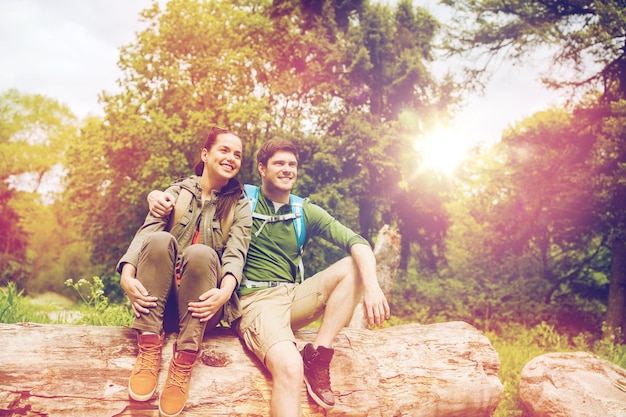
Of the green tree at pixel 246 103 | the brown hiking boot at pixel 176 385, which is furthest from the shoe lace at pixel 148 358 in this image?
the green tree at pixel 246 103

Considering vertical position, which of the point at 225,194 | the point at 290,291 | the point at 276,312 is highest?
the point at 225,194

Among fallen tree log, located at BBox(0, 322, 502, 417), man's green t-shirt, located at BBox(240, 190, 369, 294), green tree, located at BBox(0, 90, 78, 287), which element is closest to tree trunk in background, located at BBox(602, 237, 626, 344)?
fallen tree log, located at BBox(0, 322, 502, 417)

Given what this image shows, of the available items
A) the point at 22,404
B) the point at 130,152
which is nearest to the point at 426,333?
the point at 22,404

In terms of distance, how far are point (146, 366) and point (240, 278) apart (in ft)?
2.43

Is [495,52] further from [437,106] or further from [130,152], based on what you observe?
[130,152]

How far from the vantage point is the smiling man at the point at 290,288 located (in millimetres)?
2954

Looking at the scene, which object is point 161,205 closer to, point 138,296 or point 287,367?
point 138,296

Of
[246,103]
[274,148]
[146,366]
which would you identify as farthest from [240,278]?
[246,103]

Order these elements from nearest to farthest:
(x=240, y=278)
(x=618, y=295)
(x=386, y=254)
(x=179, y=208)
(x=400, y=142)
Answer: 1. (x=240, y=278)
2. (x=179, y=208)
3. (x=386, y=254)
4. (x=618, y=295)
5. (x=400, y=142)

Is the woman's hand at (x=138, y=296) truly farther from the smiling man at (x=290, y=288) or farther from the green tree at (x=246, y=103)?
the green tree at (x=246, y=103)

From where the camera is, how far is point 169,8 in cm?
1554

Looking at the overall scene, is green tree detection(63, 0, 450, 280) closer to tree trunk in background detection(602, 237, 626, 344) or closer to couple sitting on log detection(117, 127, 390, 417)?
tree trunk in background detection(602, 237, 626, 344)

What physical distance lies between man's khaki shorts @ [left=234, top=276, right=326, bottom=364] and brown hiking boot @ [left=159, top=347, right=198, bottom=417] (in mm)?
430

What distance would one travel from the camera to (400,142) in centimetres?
1608
